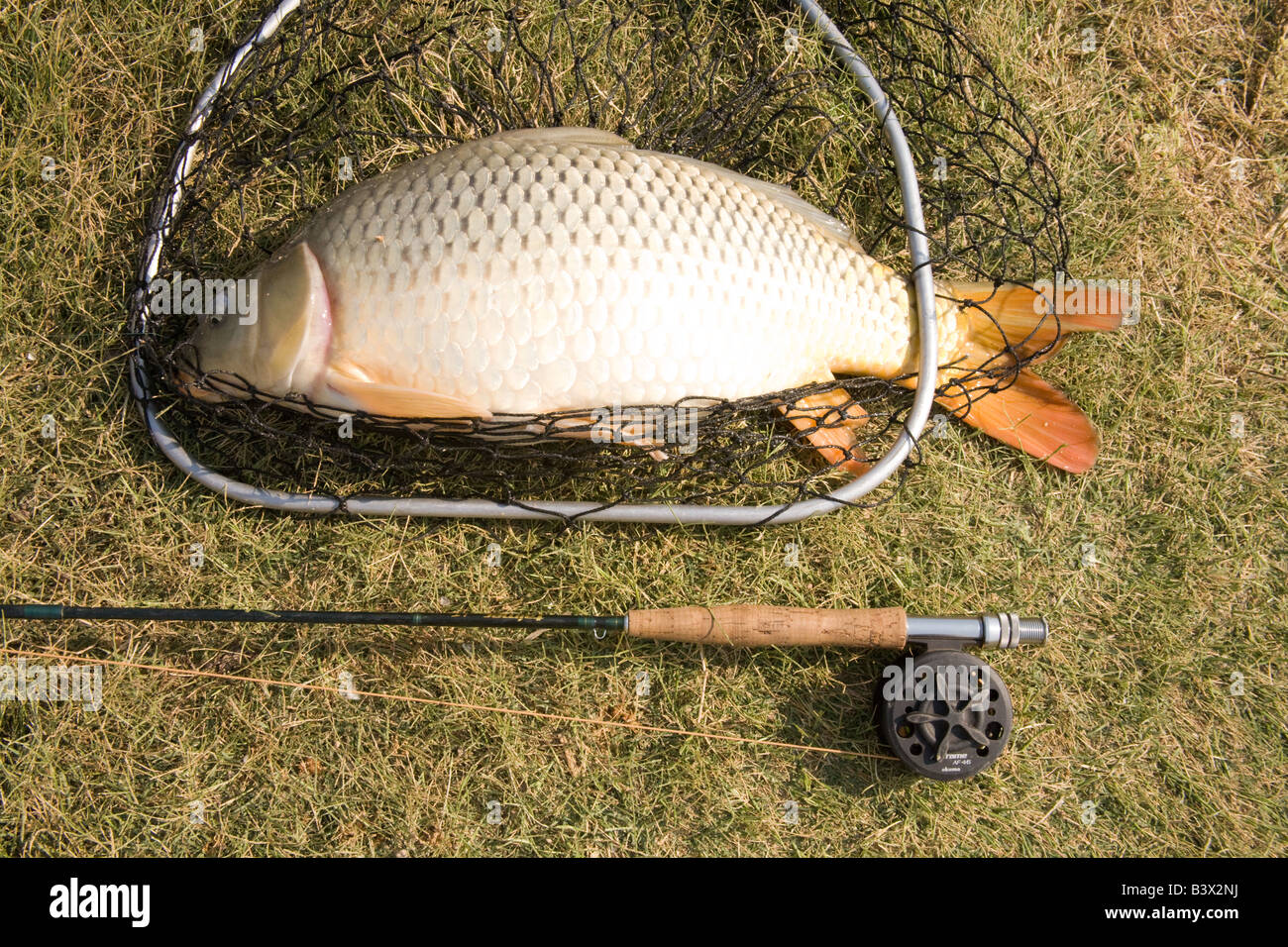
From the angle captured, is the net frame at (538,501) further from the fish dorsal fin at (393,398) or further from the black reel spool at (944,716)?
the black reel spool at (944,716)

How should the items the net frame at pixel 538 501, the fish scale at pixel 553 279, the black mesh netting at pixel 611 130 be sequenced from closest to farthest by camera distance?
the fish scale at pixel 553 279 → the net frame at pixel 538 501 → the black mesh netting at pixel 611 130

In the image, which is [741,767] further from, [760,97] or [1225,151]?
[1225,151]

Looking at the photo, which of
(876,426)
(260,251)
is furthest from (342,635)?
(876,426)

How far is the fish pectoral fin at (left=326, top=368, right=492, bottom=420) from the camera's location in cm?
175

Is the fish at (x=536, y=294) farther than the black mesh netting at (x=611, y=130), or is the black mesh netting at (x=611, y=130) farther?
the black mesh netting at (x=611, y=130)

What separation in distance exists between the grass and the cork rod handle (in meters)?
0.16

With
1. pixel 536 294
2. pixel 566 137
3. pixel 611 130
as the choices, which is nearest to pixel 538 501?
pixel 536 294

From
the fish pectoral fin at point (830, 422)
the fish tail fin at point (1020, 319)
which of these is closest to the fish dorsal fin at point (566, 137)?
the fish pectoral fin at point (830, 422)

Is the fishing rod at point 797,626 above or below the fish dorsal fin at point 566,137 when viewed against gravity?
below

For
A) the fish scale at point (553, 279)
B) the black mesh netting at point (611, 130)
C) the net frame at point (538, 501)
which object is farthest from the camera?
the black mesh netting at point (611, 130)

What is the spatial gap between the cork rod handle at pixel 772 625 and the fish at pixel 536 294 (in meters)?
0.48

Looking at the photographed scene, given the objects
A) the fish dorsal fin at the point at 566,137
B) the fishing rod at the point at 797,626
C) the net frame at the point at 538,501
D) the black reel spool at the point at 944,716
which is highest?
the fish dorsal fin at the point at 566,137

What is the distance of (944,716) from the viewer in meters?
2.00

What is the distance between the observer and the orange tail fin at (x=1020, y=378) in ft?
6.64
